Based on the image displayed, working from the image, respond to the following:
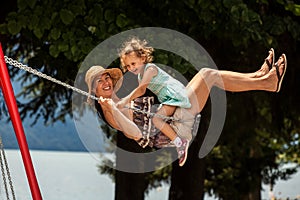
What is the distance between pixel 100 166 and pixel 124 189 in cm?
595

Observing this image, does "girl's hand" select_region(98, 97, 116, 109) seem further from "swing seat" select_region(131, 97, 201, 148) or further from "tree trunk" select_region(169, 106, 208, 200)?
"tree trunk" select_region(169, 106, 208, 200)

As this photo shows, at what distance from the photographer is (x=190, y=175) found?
26.9 ft

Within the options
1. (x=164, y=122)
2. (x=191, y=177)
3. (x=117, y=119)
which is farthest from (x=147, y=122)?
(x=191, y=177)

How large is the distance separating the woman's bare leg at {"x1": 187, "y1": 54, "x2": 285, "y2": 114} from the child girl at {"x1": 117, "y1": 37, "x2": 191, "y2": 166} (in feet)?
0.18

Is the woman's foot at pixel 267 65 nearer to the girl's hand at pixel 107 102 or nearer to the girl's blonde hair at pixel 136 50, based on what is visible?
the girl's blonde hair at pixel 136 50

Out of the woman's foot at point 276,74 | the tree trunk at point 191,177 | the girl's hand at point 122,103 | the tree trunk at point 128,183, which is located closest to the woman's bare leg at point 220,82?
the woman's foot at point 276,74

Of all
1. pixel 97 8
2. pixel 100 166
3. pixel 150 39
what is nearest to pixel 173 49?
pixel 150 39

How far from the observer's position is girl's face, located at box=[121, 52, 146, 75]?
3.92m

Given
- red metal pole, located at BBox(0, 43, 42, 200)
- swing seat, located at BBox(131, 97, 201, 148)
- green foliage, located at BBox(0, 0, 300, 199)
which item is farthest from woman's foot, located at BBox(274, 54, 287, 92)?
green foliage, located at BBox(0, 0, 300, 199)

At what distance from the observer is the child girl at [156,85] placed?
3895 millimetres

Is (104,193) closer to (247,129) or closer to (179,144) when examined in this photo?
(247,129)

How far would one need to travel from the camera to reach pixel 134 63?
3932 mm

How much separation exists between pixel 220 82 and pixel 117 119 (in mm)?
586

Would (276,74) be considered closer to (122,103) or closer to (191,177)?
(122,103)
